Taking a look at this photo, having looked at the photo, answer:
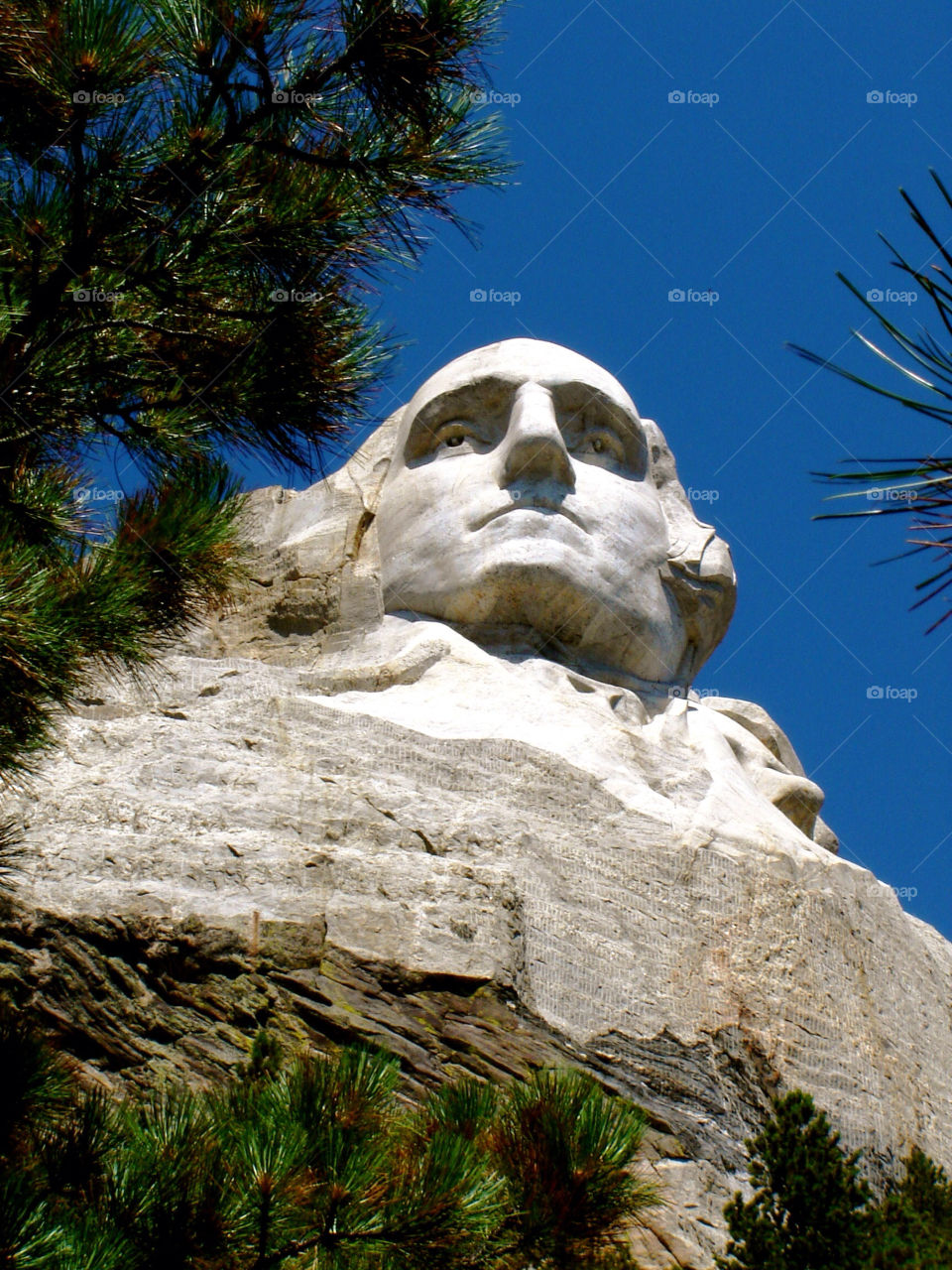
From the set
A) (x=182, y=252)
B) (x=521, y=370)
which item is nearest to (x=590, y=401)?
(x=521, y=370)

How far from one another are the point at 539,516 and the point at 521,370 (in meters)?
0.82

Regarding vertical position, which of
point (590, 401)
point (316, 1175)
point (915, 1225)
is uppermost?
point (590, 401)

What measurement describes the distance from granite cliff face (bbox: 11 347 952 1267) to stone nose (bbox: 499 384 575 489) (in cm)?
70

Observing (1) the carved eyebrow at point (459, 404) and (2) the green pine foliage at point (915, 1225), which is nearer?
(2) the green pine foliage at point (915, 1225)

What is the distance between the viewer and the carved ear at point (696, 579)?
29.4ft

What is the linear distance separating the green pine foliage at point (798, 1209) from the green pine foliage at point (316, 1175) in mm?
585

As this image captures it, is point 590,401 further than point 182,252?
Yes

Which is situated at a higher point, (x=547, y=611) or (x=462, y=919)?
(x=547, y=611)

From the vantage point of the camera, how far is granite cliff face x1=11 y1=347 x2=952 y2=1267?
594cm

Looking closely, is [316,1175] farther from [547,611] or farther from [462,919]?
[547,611]

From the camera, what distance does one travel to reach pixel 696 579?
9.00 m

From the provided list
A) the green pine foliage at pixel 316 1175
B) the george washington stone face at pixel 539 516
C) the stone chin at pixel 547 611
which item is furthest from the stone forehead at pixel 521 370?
the green pine foliage at pixel 316 1175

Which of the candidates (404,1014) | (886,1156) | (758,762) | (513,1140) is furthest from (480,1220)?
(758,762)

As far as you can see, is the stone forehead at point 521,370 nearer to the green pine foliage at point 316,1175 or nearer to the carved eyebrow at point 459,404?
the carved eyebrow at point 459,404
